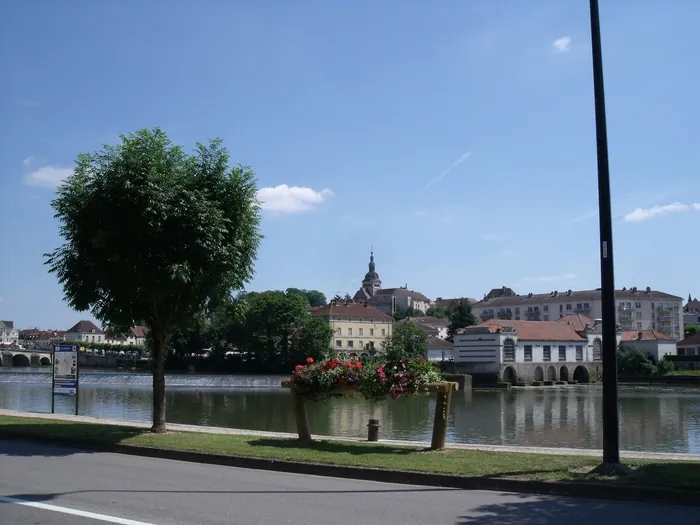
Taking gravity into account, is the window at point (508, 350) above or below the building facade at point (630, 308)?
below

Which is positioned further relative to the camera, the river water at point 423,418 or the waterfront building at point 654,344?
the waterfront building at point 654,344

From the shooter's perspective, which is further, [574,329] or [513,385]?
[574,329]

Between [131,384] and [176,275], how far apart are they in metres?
60.1

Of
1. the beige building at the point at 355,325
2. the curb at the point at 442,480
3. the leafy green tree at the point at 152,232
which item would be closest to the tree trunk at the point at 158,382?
the leafy green tree at the point at 152,232

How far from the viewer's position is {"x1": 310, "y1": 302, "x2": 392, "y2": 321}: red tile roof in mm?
136375

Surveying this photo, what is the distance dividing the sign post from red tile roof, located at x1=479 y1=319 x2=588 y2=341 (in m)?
77.7

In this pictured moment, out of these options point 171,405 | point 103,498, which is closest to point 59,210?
point 103,498

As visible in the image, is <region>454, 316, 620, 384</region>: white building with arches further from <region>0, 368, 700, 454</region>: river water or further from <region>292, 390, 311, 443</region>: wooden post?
<region>292, 390, 311, 443</region>: wooden post

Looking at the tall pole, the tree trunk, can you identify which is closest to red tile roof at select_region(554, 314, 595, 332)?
the tree trunk

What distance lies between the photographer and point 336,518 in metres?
8.69

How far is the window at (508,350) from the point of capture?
9794 cm

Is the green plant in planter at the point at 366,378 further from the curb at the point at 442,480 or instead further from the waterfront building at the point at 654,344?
the waterfront building at the point at 654,344

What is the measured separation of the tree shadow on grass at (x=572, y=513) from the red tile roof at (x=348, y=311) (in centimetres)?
12551

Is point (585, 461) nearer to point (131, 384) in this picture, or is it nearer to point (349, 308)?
point (131, 384)
